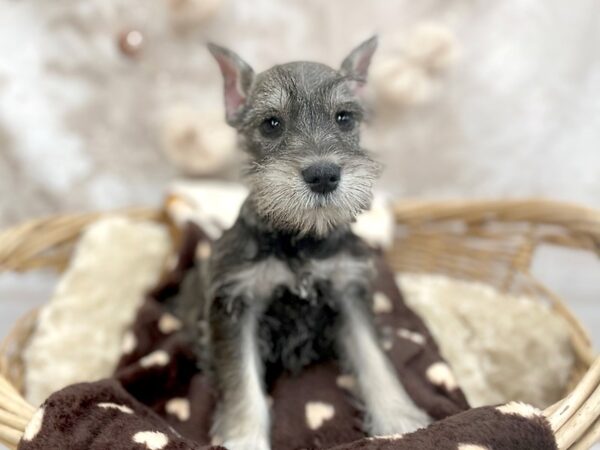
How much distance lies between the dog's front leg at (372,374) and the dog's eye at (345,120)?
53 cm

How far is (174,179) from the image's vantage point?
335 cm

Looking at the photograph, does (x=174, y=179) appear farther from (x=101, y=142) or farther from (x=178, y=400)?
(x=178, y=400)

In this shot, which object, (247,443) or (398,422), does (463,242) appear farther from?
(247,443)

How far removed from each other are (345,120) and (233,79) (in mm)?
410

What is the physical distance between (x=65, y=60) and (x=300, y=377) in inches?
84.3

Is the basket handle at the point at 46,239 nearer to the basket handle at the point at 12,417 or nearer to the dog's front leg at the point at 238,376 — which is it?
the basket handle at the point at 12,417

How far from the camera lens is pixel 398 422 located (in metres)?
1.82

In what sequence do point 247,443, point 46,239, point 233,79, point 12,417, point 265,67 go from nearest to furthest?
point 12,417
point 247,443
point 233,79
point 46,239
point 265,67

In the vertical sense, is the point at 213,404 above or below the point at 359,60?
below

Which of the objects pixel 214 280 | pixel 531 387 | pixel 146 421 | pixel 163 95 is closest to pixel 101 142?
pixel 163 95

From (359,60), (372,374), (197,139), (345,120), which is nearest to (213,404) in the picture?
(372,374)

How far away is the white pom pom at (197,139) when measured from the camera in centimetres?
305

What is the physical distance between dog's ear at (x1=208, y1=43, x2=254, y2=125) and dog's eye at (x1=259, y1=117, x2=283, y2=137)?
0.17 meters

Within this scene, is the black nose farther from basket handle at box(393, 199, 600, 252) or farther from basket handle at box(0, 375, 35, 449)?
basket handle at box(393, 199, 600, 252)
